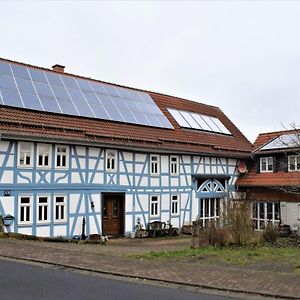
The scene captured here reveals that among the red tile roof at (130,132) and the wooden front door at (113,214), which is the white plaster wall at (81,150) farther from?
the wooden front door at (113,214)

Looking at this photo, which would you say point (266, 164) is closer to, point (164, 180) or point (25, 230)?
point (164, 180)

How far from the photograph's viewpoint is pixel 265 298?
761 centimetres

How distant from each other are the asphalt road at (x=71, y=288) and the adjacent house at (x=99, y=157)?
9.22 metres

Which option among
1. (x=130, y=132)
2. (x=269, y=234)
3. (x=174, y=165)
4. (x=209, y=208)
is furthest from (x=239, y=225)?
(x=209, y=208)

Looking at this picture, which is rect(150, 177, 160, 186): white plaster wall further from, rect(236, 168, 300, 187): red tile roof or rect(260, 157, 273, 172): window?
rect(260, 157, 273, 172): window

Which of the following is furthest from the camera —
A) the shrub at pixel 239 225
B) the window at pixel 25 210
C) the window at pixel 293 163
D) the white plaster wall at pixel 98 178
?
the window at pixel 293 163

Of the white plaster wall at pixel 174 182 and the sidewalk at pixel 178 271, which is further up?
the white plaster wall at pixel 174 182

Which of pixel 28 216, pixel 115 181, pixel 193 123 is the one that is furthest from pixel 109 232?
pixel 193 123

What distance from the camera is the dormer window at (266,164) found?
97.8 ft

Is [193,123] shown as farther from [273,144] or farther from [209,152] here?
[273,144]

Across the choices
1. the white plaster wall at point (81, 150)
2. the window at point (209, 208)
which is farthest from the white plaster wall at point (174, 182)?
the white plaster wall at point (81, 150)

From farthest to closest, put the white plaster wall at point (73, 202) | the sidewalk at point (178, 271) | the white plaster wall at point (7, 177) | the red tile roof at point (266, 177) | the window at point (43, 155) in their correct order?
1. the red tile roof at point (266, 177)
2. the white plaster wall at point (73, 202)
3. the window at point (43, 155)
4. the white plaster wall at point (7, 177)
5. the sidewalk at point (178, 271)

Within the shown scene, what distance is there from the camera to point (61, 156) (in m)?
20.9

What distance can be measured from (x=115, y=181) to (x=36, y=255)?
11.5 m
